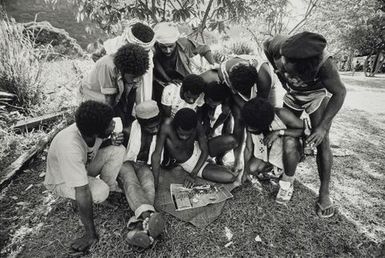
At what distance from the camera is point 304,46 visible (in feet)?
6.64

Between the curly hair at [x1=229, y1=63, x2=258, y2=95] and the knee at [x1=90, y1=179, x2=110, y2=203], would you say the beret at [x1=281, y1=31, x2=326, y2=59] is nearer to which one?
the curly hair at [x1=229, y1=63, x2=258, y2=95]

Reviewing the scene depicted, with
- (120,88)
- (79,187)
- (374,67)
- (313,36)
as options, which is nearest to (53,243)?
(79,187)

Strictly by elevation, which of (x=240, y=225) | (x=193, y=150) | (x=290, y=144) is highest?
(x=290, y=144)

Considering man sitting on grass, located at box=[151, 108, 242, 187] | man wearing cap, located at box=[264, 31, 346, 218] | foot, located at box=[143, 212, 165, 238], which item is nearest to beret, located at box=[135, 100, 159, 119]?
man sitting on grass, located at box=[151, 108, 242, 187]

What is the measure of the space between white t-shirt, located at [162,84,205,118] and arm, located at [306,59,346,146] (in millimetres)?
1082

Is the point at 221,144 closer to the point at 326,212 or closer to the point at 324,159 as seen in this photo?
the point at 324,159

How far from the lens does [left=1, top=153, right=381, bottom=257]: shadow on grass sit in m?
1.98

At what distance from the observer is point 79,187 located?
1803 millimetres

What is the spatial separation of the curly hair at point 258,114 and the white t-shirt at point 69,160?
1277 mm

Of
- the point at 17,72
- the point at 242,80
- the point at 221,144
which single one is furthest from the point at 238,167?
the point at 17,72

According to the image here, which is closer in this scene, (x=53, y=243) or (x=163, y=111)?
A: (x=53, y=243)

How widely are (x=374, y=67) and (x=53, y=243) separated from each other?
16.2 metres

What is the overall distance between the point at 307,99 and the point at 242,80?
0.59 meters

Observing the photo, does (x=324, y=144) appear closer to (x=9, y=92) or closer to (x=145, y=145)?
(x=145, y=145)
